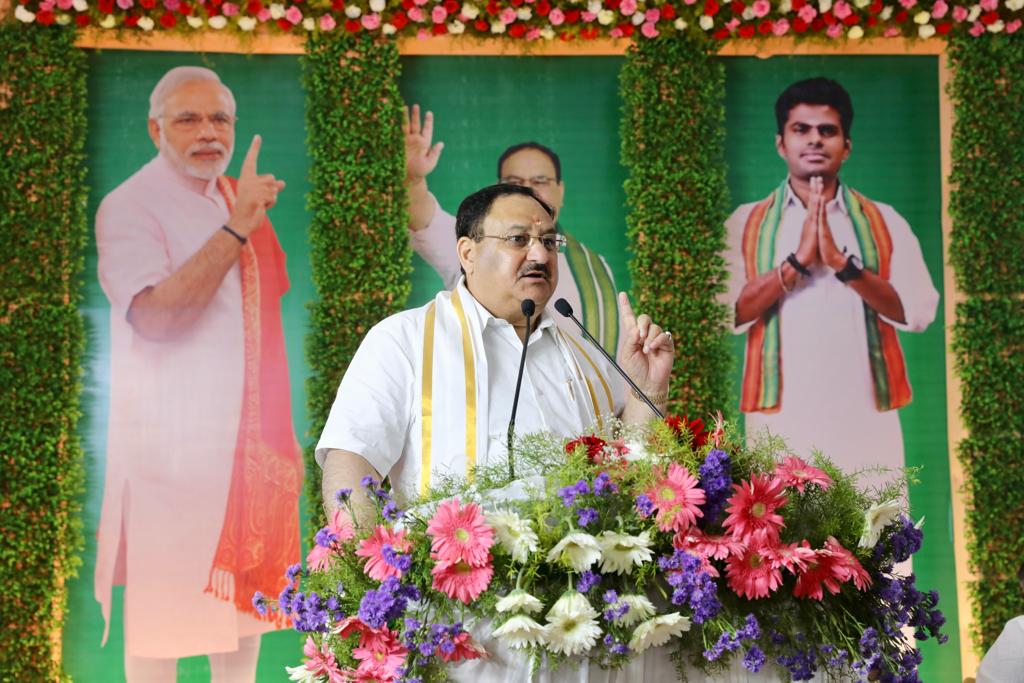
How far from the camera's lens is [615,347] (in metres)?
5.10

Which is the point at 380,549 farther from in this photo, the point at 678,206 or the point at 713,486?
the point at 678,206

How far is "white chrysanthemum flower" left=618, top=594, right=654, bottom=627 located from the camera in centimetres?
164

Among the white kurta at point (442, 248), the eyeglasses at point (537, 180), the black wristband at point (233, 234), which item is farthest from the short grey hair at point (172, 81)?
the eyeglasses at point (537, 180)

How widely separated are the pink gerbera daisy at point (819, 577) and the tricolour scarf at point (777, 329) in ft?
11.4

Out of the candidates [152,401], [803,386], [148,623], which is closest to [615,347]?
[803,386]

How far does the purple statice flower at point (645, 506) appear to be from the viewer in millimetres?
1691

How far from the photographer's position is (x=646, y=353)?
2.52 metres

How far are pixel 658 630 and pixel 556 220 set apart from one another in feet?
11.7

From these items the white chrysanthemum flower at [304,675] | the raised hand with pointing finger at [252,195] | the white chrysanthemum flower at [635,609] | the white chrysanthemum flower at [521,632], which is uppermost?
the raised hand with pointing finger at [252,195]

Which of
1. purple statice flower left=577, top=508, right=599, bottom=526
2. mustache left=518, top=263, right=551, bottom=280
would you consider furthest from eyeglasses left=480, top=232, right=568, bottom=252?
purple statice flower left=577, top=508, right=599, bottom=526

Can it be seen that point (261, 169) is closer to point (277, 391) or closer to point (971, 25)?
point (277, 391)

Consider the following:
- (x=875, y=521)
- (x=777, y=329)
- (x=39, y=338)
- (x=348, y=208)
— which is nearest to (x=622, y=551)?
(x=875, y=521)

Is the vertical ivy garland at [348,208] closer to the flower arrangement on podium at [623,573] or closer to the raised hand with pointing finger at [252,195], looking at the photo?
the raised hand with pointing finger at [252,195]

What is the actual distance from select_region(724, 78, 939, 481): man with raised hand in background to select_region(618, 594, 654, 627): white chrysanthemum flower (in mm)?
3599
